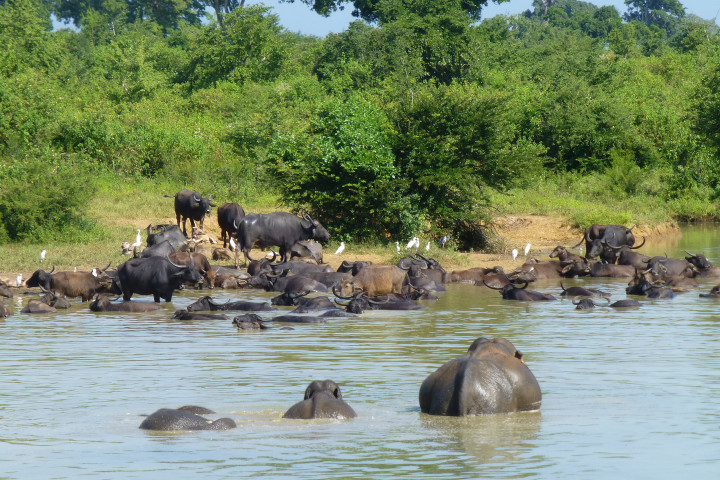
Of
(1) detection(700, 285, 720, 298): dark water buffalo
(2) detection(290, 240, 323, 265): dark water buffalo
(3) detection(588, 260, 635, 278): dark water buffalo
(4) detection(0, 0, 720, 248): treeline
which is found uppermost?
(4) detection(0, 0, 720, 248): treeline

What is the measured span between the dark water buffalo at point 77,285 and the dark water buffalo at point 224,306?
2.11m

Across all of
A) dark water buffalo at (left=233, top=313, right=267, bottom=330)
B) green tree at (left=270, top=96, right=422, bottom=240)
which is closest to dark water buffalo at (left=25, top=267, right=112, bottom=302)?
dark water buffalo at (left=233, top=313, right=267, bottom=330)

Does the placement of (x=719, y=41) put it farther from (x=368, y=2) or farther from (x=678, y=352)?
(x=678, y=352)

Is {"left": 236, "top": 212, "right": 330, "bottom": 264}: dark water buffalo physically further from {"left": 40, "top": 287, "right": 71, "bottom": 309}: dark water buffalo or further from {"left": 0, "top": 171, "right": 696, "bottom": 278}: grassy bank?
{"left": 40, "top": 287, "right": 71, "bottom": 309}: dark water buffalo

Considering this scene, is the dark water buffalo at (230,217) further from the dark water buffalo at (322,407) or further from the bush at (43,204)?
the dark water buffalo at (322,407)

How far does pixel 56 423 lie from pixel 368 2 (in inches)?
1740

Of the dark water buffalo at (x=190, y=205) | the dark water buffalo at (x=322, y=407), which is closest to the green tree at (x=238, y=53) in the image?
the dark water buffalo at (x=190, y=205)

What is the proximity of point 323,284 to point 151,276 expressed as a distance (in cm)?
317

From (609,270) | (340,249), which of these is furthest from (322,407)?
(340,249)

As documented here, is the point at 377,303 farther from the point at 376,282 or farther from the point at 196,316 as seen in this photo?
the point at 196,316

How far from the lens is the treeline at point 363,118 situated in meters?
22.2

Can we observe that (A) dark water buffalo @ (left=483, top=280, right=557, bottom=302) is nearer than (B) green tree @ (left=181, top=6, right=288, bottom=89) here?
Yes

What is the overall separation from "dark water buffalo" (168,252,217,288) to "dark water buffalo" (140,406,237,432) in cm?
983

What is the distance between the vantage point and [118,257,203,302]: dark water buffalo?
→ 50.2 ft
